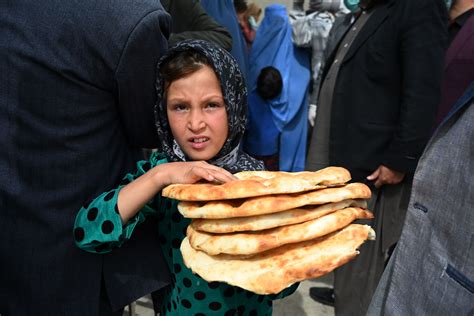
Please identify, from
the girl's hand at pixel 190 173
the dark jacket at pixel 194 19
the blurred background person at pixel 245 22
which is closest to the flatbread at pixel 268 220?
the girl's hand at pixel 190 173

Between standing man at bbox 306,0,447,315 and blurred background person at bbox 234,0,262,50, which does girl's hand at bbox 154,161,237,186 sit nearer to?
standing man at bbox 306,0,447,315

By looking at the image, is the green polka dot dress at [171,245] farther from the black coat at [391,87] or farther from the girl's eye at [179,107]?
the black coat at [391,87]

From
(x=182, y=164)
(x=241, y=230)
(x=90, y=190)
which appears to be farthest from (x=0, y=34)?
(x=241, y=230)

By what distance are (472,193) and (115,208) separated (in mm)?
882

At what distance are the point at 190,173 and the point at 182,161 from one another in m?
0.26

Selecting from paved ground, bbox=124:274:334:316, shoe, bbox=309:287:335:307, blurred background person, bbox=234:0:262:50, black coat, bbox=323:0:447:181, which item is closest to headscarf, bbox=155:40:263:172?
black coat, bbox=323:0:447:181

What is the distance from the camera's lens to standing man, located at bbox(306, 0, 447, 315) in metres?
1.97

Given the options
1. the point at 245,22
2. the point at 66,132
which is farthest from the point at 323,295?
the point at 245,22

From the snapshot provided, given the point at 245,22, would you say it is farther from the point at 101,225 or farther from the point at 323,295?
A: the point at 101,225

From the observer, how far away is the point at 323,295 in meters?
2.99

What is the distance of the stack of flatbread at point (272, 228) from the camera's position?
0.85 metres

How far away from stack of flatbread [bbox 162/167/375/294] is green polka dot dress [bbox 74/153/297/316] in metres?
0.25

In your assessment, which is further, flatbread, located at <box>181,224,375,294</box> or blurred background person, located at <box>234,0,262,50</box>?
blurred background person, located at <box>234,0,262,50</box>

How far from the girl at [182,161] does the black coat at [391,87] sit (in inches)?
45.1
